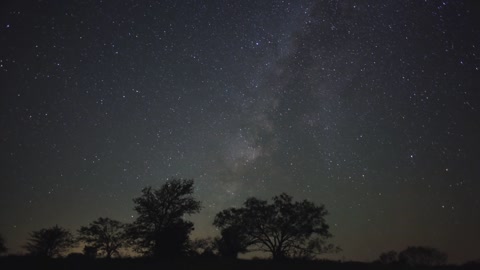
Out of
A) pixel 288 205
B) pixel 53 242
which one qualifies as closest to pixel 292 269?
pixel 288 205

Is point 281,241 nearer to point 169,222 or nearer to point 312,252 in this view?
point 312,252

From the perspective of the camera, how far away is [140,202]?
4347cm

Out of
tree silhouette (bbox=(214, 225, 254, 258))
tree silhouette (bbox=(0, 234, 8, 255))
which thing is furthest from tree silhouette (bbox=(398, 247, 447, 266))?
tree silhouette (bbox=(0, 234, 8, 255))

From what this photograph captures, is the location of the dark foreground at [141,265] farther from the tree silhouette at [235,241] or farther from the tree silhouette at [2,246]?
the tree silhouette at [2,246]

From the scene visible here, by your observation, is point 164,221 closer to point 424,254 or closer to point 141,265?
point 141,265

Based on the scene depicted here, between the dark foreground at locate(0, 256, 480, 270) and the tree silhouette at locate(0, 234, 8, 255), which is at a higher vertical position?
the tree silhouette at locate(0, 234, 8, 255)

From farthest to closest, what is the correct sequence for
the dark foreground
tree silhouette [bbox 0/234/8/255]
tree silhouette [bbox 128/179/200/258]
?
tree silhouette [bbox 0/234/8/255], tree silhouette [bbox 128/179/200/258], the dark foreground

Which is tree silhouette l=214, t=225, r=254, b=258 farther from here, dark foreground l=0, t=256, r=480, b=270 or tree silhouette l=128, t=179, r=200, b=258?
dark foreground l=0, t=256, r=480, b=270

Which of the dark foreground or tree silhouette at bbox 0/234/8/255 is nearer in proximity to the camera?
the dark foreground

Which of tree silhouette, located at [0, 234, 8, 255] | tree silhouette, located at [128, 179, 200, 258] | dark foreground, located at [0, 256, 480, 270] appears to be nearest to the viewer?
dark foreground, located at [0, 256, 480, 270]

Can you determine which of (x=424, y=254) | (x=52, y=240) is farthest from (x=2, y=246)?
(x=424, y=254)

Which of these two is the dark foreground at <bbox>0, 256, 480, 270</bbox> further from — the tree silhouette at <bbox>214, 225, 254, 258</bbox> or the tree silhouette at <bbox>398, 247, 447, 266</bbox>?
the tree silhouette at <bbox>398, 247, 447, 266</bbox>

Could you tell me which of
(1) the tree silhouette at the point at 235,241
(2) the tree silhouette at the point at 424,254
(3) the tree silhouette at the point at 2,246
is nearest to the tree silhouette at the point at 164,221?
(1) the tree silhouette at the point at 235,241

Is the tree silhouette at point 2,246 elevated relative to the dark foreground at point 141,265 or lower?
elevated
